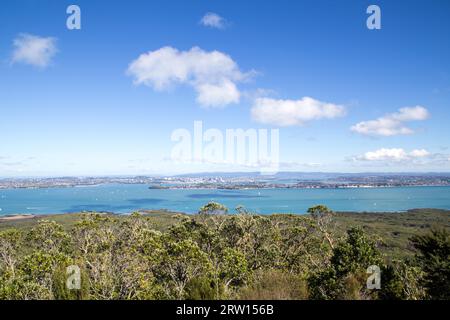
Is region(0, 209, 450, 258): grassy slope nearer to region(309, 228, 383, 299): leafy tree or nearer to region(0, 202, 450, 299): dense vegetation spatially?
region(0, 202, 450, 299): dense vegetation

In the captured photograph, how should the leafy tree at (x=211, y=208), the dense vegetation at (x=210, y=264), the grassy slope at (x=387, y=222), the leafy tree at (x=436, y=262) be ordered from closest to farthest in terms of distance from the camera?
the dense vegetation at (x=210, y=264) → the leafy tree at (x=436, y=262) → the leafy tree at (x=211, y=208) → the grassy slope at (x=387, y=222)

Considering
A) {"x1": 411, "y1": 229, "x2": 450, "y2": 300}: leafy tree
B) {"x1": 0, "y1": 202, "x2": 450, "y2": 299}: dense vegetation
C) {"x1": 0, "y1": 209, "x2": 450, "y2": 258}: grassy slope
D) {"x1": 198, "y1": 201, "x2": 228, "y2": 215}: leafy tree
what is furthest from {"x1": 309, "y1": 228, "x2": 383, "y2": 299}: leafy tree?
{"x1": 0, "y1": 209, "x2": 450, "y2": 258}: grassy slope

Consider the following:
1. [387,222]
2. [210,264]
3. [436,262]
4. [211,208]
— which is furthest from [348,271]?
[387,222]

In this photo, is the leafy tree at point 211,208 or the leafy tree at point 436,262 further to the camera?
the leafy tree at point 211,208

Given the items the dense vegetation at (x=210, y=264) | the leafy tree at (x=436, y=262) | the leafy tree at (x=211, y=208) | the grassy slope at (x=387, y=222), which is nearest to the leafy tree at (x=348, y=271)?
the dense vegetation at (x=210, y=264)

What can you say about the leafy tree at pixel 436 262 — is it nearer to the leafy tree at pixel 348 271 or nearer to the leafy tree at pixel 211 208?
the leafy tree at pixel 348 271

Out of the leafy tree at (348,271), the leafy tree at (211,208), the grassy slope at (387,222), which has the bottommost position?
the grassy slope at (387,222)
